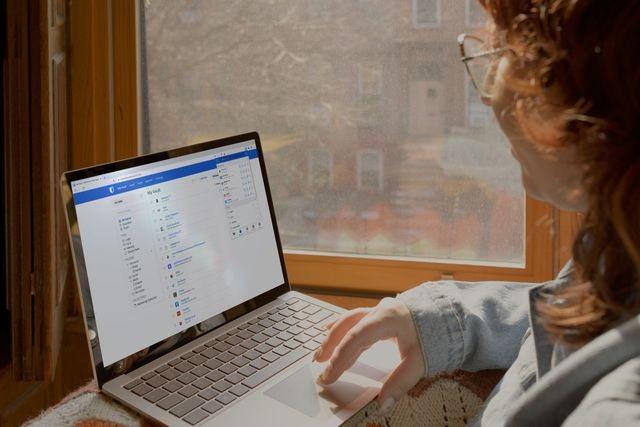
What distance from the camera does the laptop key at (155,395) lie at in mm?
852

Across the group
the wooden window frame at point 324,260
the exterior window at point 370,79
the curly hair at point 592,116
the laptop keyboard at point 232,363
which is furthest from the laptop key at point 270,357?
the exterior window at point 370,79

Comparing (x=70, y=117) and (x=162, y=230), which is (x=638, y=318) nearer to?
(x=162, y=230)

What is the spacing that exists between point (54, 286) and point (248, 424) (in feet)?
1.71

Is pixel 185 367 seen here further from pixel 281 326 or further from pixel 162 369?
pixel 281 326

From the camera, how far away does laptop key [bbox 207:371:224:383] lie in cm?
90

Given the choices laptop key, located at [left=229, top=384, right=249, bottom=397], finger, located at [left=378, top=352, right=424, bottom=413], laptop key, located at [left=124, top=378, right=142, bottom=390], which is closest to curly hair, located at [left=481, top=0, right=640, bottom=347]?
→ finger, located at [left=378, top=352, right=424, bottom=413]

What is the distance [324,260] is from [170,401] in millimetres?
678

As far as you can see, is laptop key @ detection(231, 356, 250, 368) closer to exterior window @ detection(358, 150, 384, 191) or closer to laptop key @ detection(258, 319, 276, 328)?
laptop key @ detection(258, 319, 276, 328)

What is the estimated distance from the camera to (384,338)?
2.97 ft

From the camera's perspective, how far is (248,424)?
0.83 m

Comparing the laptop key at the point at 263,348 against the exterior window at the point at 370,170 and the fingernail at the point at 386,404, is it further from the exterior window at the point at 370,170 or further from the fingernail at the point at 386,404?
the exterior window at the point at 370,170

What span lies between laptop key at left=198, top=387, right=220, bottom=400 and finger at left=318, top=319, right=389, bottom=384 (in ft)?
0.43

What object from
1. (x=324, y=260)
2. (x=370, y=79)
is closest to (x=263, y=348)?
(x=324, y=260)

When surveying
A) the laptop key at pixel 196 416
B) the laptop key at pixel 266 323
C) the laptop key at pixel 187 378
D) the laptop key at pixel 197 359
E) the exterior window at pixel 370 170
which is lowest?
the laptop key at pixel 196 416
